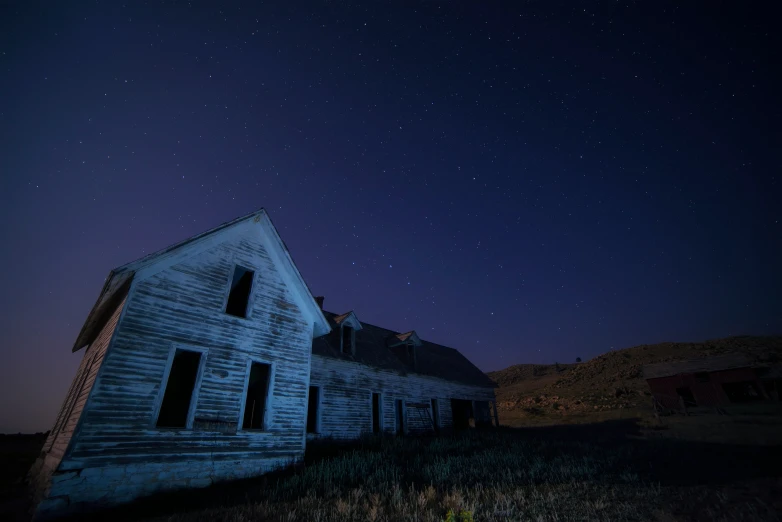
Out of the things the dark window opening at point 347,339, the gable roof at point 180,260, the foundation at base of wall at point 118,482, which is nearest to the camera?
the foundation at base of wall at point 118,482

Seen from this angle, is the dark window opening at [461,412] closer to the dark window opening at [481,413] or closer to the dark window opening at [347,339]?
the dark window opening at [481,413]

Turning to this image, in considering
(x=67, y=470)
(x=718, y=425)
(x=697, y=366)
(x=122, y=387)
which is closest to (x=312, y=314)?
(x=122, y=387)

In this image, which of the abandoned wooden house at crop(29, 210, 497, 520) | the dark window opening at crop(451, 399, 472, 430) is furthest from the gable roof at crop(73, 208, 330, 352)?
the dark window opening at crop(451, 399, 472, 430)

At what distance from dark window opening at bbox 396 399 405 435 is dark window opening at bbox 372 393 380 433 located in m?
1.65

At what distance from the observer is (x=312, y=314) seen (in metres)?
13.0

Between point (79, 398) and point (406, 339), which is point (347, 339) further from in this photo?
point (79, 398)

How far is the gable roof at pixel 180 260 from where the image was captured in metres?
9.25

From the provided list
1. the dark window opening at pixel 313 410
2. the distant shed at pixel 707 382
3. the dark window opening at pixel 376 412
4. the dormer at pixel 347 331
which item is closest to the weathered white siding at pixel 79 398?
the dark window opening at pixel 313 410

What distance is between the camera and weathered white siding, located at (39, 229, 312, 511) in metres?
7.62

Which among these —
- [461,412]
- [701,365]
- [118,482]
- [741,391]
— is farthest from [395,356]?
[741,391]

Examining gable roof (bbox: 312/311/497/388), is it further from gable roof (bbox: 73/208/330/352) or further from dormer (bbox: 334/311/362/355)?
gable roof (bbox: 73/208/330/352)

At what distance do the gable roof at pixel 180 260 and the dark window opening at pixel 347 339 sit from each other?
477cm

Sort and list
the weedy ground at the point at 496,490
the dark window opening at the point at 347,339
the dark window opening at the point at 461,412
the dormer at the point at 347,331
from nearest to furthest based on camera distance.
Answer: the weedy ground at the point at 496,490 < the dormer at the point at 347,331 < the dark window opening at the point at 347,339 < the dark window opening at the point at 461,412

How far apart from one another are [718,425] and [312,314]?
27183mm
